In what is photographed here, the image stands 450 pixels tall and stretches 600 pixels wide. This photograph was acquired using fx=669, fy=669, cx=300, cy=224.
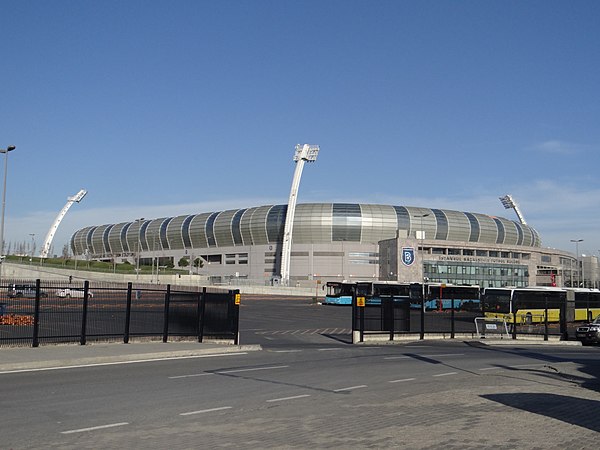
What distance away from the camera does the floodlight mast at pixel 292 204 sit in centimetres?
13475

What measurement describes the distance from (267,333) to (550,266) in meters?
144

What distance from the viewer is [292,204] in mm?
137875

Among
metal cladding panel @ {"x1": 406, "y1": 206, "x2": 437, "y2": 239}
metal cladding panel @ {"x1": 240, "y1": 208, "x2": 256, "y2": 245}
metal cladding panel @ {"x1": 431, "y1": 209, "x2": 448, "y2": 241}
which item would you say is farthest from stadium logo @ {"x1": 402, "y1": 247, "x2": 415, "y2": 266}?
metal cladding panel @ {"x1": 240, "y1": 208, "x2": 256, "y2": 245}

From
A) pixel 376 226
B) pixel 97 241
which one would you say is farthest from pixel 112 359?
pixel 97 241

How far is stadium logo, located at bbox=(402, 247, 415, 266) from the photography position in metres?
122

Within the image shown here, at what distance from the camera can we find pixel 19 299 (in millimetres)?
21938

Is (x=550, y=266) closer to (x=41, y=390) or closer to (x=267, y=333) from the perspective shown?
(x=267, y=333)

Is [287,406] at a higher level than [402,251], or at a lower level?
lower

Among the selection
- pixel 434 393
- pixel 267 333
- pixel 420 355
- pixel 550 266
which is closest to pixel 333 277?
pixel 550 266

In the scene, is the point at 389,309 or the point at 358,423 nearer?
the point at 358,423

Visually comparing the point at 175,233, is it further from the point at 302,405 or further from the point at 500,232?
the point at 302,405

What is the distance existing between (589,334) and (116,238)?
16026 cm

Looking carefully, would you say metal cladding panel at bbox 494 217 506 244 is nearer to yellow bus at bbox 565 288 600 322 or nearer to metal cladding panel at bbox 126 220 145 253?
metal cladding panel at bbox 126 220 145 253

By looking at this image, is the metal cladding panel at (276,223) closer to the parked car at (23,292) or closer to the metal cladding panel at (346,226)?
the metal cladding panel at (346,226)
